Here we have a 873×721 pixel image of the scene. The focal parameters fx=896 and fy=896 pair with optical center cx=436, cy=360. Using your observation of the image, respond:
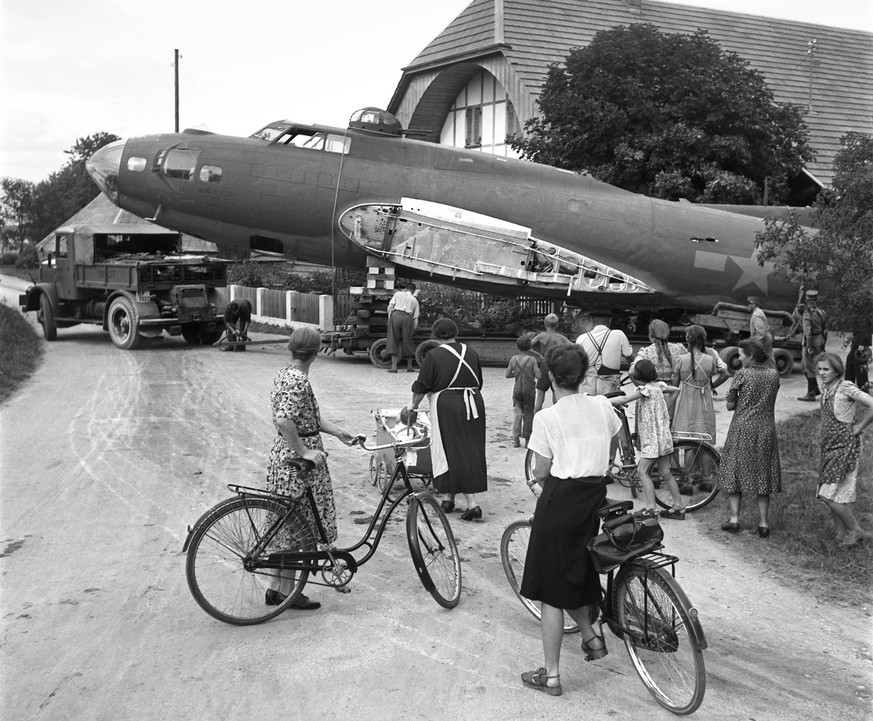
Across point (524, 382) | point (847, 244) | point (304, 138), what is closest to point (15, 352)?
point (304, 138)

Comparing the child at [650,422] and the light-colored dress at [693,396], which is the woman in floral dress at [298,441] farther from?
the light-colored dress at [693,396]

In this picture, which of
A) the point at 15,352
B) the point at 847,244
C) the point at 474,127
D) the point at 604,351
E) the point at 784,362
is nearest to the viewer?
the point at 604,351

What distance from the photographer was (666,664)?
5082 millimetres

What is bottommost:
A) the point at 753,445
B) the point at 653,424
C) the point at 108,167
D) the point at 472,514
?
the point at 472,514

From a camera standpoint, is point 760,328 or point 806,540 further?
point 760,328

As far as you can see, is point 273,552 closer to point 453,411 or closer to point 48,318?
point 453,411

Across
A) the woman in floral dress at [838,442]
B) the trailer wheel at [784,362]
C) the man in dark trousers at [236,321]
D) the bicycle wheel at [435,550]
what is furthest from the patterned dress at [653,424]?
the man in dark trousers at [236,321]

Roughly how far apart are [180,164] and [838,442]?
1469 cm

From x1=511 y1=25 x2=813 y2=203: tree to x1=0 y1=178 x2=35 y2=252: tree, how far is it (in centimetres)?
5965

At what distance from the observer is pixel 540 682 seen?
511 cm

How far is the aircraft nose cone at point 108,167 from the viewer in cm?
1911

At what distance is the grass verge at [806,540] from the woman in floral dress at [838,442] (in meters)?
0.28

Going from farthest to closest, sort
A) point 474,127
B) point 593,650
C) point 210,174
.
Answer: point 474,127, point 210,174, point 593,650

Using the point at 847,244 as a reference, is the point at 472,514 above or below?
below
